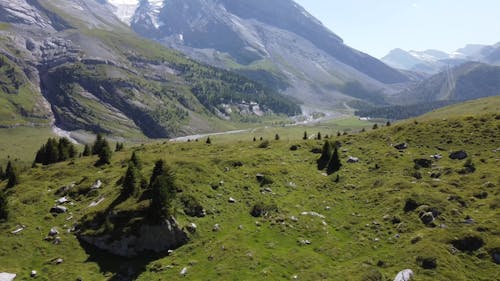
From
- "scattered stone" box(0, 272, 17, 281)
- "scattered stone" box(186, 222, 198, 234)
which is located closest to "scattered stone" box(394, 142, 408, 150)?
"scattered stone" box(186, 222, 198, 234)

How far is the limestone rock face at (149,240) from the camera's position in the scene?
53.2 m

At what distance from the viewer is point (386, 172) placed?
71.2m

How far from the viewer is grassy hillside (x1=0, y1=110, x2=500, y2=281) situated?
154 ft

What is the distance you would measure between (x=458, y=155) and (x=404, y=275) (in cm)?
3744

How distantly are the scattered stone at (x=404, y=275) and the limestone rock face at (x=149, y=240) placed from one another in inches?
1063

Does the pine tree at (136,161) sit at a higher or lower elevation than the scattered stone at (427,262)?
higher

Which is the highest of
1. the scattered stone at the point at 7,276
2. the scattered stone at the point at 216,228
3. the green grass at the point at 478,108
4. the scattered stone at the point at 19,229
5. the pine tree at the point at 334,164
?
the green grass at the point at 478,108

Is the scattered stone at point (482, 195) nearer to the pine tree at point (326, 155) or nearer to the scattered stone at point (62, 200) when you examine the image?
the pine tree at point (326, 155)

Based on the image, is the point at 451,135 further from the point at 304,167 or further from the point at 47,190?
the point at 47,190

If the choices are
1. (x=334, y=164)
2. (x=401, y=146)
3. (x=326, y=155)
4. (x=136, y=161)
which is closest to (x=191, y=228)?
(x=136, y=161)

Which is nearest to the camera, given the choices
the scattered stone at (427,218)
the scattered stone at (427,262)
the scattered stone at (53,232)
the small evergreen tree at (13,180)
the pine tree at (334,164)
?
the scattered stone at (427,262)

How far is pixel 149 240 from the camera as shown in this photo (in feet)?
175

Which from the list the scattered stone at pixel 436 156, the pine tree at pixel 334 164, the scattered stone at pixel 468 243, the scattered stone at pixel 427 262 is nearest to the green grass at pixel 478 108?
the scattered stone at pixel 436 156

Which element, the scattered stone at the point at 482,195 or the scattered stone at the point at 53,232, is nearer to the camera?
the scattered stone at the point at 53,232
